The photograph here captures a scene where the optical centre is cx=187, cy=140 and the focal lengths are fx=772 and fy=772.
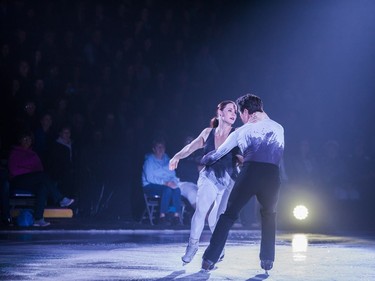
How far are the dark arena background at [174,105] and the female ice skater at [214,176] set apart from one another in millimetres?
591

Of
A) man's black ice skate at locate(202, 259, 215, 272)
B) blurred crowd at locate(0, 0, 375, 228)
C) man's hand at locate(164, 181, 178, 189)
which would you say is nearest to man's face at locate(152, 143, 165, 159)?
blurred crowd at locate(0, 0, 375, 228)

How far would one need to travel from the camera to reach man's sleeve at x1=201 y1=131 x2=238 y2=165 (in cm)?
790

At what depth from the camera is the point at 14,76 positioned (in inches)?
559

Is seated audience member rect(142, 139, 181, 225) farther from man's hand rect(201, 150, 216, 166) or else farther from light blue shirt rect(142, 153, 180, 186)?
man's hand rect(201, 150, 216, 166)

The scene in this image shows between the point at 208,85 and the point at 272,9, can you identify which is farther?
the point at 272,9

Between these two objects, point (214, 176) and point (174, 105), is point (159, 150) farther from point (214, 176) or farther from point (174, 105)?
point (214, 176)

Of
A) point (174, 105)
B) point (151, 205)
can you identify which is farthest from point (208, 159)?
point (174, 105)

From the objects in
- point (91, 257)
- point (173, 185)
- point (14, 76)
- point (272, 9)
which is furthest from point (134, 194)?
point (272, 9)

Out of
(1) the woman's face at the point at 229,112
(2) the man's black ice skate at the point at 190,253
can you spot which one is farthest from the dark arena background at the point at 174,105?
(1) the woman's face at the point at 229,112

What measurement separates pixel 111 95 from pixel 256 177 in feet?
27.8

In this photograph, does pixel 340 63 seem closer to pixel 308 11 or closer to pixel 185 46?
pixel 308 11

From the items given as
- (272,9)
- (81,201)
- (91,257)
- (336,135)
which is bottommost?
(91,257)

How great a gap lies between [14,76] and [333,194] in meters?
7.12

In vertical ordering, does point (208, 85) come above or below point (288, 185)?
above
